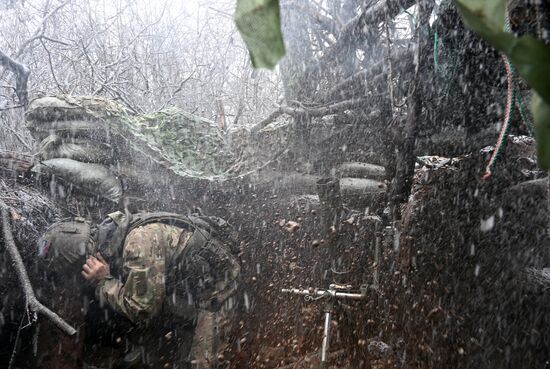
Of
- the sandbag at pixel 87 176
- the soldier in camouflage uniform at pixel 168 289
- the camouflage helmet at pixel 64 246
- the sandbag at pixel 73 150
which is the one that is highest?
the sandbag at pixel 73 150

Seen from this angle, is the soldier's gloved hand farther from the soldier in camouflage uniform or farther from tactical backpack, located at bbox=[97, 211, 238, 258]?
tactical backpack, located at bbox=[97, 211, 238, 258]

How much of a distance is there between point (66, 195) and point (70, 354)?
1669mm

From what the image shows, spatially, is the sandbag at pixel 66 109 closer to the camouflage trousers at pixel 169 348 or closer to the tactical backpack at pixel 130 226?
the tactical backpack at pixel 130 226

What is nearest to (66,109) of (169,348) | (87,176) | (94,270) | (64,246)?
(87,176)

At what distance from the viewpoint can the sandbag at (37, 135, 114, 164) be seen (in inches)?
175

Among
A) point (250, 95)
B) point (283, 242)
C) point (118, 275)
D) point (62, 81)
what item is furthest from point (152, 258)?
point (250, 95)

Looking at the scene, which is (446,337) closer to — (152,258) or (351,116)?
(351,116)

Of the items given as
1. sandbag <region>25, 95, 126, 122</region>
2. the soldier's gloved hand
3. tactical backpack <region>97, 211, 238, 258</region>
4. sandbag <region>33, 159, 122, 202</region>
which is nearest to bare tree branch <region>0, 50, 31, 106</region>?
sandbag <region>25, 95, 126, 122</region>

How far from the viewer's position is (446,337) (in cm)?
341

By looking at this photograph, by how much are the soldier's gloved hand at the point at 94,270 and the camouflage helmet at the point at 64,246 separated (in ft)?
0.23

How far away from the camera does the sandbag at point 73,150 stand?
4453mm

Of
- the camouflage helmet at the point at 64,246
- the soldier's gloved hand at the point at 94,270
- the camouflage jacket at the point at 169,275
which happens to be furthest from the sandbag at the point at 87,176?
the camouflage jacket at the point at 169,275

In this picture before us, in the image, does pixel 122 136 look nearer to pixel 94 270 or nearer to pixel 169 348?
pixel 94 270

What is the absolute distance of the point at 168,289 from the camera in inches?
140
